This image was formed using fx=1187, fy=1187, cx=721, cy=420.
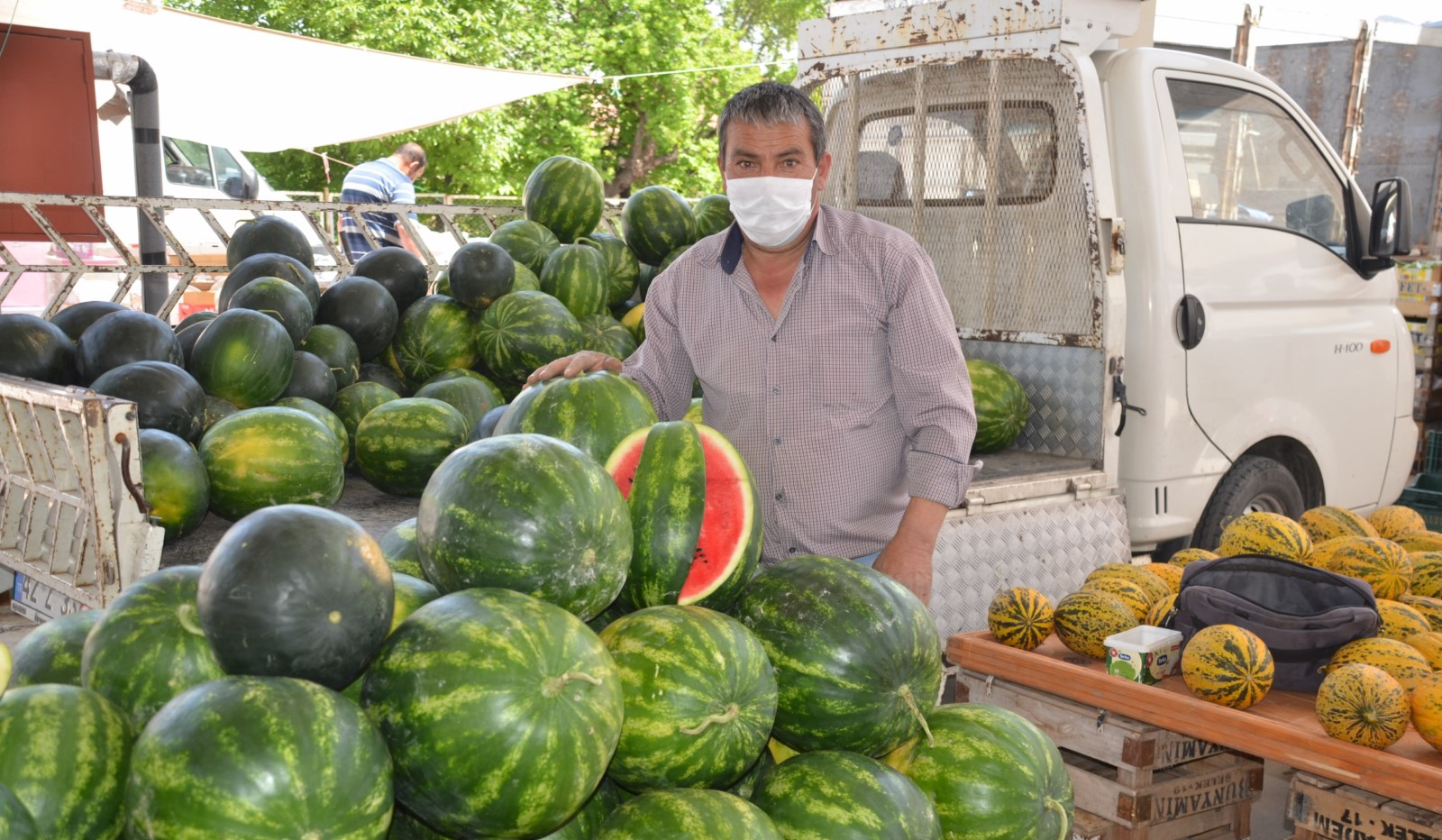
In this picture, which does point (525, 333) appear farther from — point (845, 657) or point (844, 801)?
point (844, 801)

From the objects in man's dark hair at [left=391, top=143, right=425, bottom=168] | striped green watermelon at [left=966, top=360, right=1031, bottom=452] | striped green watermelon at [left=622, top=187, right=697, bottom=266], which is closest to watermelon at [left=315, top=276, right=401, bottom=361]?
striped green watermelon at [left=622, top=187, right=697, bottom=266]

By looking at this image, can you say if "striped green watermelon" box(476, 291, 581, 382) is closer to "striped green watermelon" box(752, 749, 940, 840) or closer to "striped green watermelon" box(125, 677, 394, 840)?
"striped green watermelon" box(752, 749, 940, 840)

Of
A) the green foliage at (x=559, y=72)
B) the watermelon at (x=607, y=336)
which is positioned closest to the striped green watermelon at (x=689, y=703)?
the watermelon at (x=607, y=336)

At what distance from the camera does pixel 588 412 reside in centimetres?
196

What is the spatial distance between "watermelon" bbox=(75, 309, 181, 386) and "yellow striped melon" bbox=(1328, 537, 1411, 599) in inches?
148

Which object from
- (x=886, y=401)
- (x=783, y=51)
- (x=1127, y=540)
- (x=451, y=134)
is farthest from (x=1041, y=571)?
(x=783, y=51)

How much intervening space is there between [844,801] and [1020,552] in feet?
9.23

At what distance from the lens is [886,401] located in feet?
10.0

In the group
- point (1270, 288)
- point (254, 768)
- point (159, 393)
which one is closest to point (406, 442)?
point (159, 393)

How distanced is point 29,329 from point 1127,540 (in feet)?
12.5

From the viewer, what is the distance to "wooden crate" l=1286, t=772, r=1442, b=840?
2822mm

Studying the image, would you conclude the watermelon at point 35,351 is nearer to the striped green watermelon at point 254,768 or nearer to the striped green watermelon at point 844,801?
the striped green watermelon at point 254,768

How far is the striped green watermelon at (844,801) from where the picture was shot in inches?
57.2

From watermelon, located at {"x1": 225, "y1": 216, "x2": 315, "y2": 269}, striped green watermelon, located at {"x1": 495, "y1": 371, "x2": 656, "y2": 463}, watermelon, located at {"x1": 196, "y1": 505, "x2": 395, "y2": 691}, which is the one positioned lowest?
watermelon, located at {"x1": 196, "y1": 505, "x2": 395, "y2": 691}
